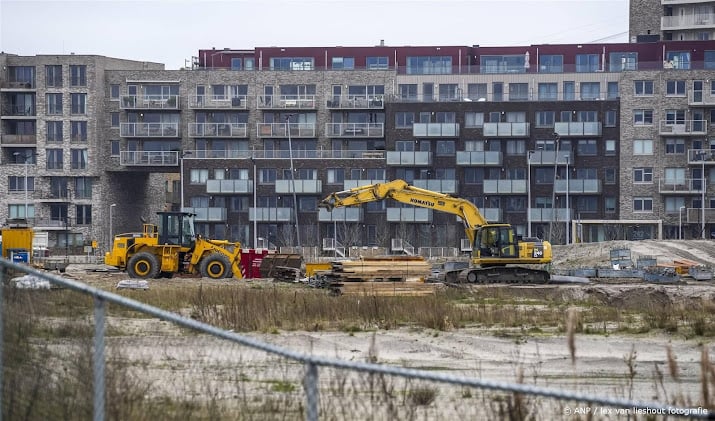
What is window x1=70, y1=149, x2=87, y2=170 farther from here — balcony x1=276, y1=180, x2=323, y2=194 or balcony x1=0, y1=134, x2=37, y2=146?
balcony x1=276, y1=180, x2=323, y2=194

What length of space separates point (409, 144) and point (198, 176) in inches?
674

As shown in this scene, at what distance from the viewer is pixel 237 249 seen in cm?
5188

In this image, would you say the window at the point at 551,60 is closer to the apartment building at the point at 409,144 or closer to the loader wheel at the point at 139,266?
the apartment building at the point at 409,144

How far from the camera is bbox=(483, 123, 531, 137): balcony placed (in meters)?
88.1

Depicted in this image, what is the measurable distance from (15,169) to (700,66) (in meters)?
56.9

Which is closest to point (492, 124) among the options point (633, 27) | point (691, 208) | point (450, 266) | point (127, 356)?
point (691, 208)

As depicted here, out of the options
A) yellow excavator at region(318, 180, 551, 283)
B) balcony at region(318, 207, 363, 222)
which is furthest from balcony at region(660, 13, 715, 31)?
yellow excavator at region(318, 180, 551, 283)

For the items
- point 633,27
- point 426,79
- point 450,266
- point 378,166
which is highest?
point 633,27

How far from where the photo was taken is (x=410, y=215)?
88000 millimetres

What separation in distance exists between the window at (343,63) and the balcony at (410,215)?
669 inches

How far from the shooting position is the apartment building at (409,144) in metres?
88.4

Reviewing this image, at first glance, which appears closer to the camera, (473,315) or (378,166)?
(473,315)

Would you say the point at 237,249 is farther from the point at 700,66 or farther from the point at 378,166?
the point at 700,66

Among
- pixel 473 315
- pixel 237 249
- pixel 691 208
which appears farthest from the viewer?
pixel 691 208
